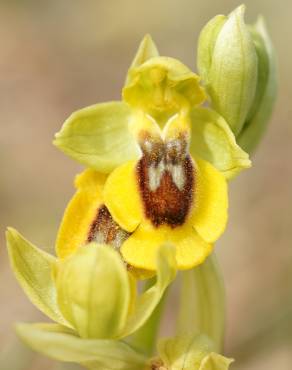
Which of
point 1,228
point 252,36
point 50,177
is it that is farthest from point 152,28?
point 252,36

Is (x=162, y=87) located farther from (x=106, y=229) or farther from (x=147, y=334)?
(x=147, y=334)

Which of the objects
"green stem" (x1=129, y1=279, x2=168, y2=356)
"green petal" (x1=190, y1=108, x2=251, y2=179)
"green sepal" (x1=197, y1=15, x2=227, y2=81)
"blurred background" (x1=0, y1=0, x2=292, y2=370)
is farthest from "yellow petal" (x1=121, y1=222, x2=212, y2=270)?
"blurred background" (x1=0, y1=0, x2=292, y2=370)

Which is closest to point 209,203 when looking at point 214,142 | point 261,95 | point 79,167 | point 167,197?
point 167,197

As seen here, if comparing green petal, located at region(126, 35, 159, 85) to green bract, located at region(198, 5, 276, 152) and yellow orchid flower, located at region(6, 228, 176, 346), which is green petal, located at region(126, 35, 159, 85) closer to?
green bract, located at region(198, 5, 276, 152)

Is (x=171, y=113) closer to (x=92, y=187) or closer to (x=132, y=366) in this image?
(x=92, y=187)

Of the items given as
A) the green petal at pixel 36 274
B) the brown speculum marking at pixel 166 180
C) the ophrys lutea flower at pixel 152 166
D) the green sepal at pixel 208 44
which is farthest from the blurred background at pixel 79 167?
the green sepal at pixel 208 44

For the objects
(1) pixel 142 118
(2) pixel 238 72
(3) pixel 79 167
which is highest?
(2) pixel 238 72
